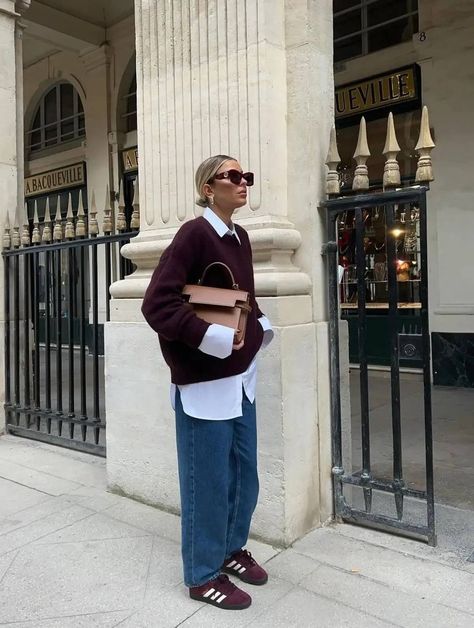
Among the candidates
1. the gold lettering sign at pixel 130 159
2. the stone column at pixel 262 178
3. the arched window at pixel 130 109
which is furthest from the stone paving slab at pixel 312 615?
the arched window at pixel 130 109

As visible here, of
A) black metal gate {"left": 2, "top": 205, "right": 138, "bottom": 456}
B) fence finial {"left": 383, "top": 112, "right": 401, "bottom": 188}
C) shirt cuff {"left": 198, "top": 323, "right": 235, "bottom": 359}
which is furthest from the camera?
black metal gate {"left": 2, "top": 205, "right": 138, "bottom": 456}

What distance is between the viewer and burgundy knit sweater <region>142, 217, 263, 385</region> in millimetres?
2410

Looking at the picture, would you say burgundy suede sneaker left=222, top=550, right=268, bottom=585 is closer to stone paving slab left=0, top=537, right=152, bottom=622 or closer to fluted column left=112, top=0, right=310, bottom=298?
stone paving slab left=0, top=537, right=152, bottom=622

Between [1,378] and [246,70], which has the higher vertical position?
[246,70]

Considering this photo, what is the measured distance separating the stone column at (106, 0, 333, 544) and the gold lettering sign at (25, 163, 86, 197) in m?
9.88

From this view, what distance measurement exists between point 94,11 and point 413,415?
10182 millimetres

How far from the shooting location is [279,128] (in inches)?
137

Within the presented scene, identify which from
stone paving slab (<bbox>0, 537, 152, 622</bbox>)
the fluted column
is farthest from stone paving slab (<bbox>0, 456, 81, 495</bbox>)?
the fluted column

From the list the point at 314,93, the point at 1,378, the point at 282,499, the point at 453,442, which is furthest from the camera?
the point at 1,378

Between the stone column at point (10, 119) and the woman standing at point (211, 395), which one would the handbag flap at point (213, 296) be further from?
the stone column at point (10, 119)

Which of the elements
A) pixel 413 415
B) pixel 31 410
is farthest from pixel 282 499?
pixel 413 415

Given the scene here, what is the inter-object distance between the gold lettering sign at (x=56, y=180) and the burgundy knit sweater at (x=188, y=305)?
11.5 m

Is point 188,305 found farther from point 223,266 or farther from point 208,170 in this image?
point 208,170

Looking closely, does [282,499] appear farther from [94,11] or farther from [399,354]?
[94,11]
